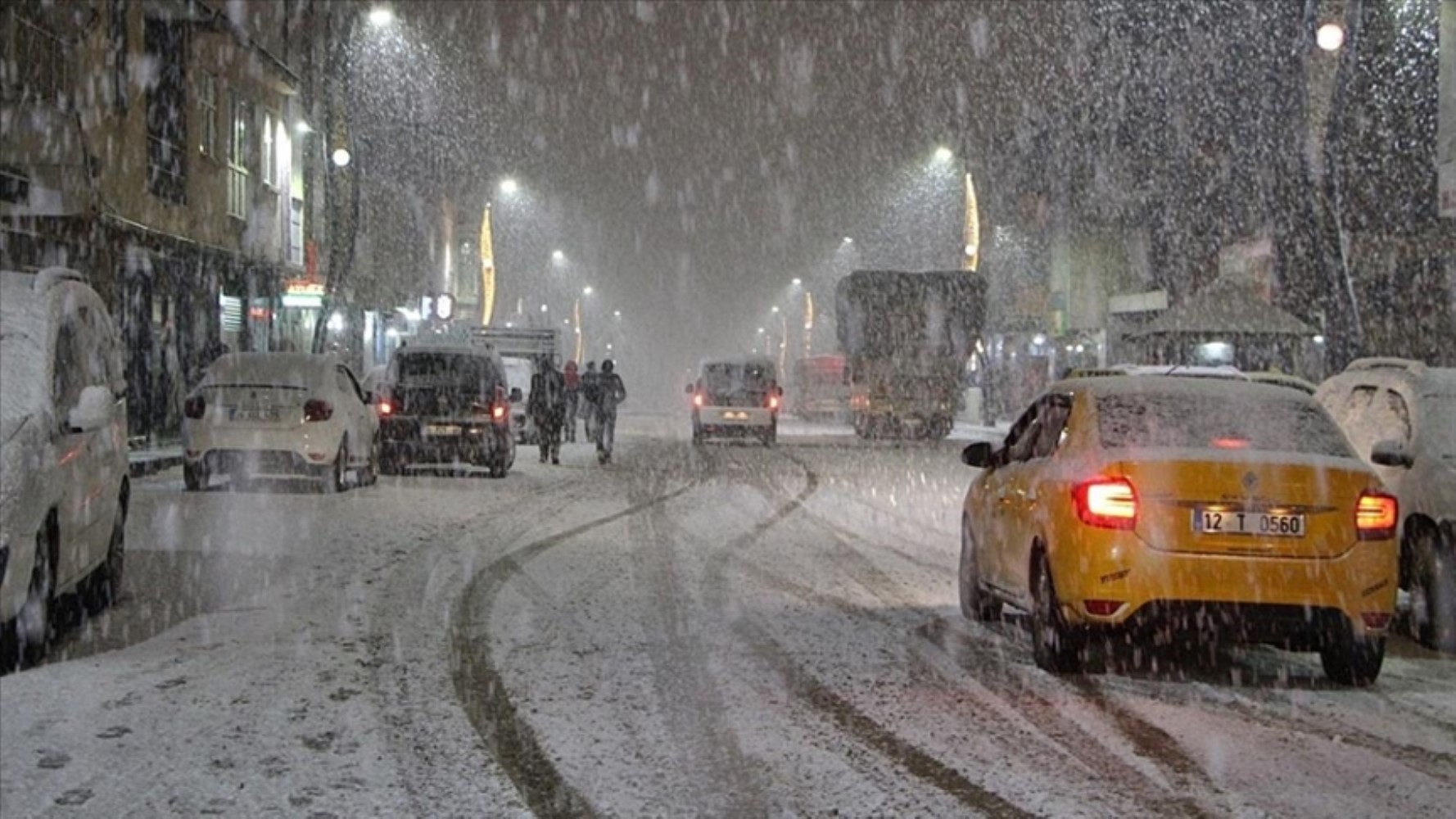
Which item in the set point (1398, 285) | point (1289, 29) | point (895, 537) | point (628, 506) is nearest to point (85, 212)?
point (628, 506)

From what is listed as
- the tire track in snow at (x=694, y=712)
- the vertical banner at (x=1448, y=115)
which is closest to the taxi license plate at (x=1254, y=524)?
the tire track in snow at (x=694, y=712)

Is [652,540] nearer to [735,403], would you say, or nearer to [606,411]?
[606,411]

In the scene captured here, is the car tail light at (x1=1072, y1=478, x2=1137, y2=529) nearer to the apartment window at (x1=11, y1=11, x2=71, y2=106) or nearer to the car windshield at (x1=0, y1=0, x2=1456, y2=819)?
the car windshield at (x1=0, y1=0, x2=1456, y2=819)

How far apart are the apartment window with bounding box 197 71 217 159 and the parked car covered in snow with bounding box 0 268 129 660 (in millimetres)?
20616

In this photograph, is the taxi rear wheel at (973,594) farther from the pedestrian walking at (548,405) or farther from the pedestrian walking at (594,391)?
the pedestrian walking at (594,391)

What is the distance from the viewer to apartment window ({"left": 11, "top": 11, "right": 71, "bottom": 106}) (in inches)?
822

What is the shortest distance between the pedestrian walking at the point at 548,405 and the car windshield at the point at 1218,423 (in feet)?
57.5

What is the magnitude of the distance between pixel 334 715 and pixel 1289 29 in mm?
35378

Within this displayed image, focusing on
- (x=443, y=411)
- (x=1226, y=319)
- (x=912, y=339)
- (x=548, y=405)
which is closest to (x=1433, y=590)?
(x=443, y=411)

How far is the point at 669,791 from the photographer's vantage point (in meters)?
5.75

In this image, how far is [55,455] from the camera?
8.20 m

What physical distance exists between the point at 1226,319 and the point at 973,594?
16956mm

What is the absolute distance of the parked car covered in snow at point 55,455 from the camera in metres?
7.57

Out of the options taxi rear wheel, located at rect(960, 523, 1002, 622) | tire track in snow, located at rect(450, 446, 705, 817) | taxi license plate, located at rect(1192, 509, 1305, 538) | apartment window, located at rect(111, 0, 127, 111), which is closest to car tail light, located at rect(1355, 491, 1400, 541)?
taxi license plate, located at rect(1192, 509, 1305, 538)
